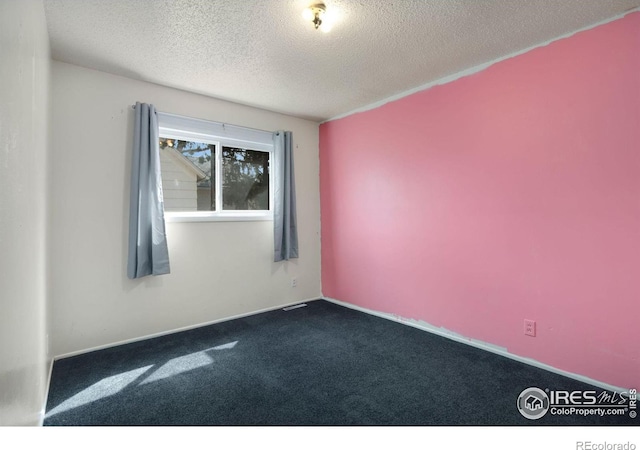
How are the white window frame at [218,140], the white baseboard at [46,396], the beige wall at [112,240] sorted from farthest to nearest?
the white window frame at [218,140] → the beige wall at [112,240] → the white baseboard at [46,396]

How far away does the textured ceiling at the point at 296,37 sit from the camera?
194 centimetres

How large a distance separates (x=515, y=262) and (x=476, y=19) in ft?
5.79

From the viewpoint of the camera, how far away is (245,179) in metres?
3.77

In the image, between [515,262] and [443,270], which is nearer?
[515,262]

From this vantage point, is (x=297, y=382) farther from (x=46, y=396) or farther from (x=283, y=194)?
(x=283, y=194)

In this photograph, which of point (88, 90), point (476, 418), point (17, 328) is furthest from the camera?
point (88, 90)

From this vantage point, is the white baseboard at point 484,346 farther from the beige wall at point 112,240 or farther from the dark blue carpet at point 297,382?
the beige wall at point 112,240

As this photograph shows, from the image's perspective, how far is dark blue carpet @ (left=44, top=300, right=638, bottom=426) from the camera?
1.78 metres

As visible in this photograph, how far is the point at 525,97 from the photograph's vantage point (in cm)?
242

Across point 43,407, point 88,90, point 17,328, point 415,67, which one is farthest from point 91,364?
point 415,67

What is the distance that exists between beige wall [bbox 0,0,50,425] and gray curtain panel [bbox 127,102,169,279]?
1066mm

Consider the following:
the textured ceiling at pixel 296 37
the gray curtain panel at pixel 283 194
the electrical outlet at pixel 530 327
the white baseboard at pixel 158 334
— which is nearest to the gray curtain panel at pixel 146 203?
the textured ceiling at pixel 296 37

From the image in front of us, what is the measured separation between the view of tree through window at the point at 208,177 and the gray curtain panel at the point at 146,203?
0.26 metres

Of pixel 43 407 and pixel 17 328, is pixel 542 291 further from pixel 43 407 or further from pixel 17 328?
pixel 43 407
